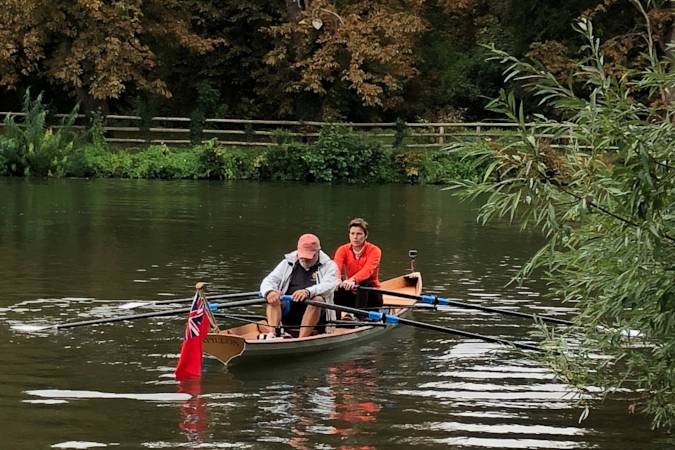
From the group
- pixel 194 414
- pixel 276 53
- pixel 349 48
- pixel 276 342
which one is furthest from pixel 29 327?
pixel 276 53

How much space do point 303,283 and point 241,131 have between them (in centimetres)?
3243

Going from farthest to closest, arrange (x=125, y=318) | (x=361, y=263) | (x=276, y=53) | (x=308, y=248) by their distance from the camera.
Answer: (x=276, y=53) → (x=361, y=263) → (x=125, y=318) → (x=308, y=248)

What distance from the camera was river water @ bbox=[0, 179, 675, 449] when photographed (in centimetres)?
1036

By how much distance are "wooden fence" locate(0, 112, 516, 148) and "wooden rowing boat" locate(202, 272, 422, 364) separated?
28.9m

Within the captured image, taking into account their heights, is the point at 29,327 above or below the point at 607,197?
below

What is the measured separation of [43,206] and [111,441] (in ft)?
68.7

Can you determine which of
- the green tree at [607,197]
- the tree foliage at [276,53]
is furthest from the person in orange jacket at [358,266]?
the tree foliage at [276,53]

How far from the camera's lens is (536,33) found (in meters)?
45.8

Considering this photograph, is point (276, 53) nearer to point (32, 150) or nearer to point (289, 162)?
point (289, 162)

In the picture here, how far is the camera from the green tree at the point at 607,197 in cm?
841

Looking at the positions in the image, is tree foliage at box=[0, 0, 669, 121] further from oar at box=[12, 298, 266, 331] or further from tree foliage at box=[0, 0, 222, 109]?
oar at box=[12, 298, 266, 331]

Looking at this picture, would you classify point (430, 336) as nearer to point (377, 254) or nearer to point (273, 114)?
point (377, 254)

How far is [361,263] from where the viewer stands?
1545 cm

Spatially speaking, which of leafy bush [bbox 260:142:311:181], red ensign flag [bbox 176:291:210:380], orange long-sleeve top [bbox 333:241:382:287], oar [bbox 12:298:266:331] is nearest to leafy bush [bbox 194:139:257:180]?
leafy bush [bbox 260:142:311:181]
